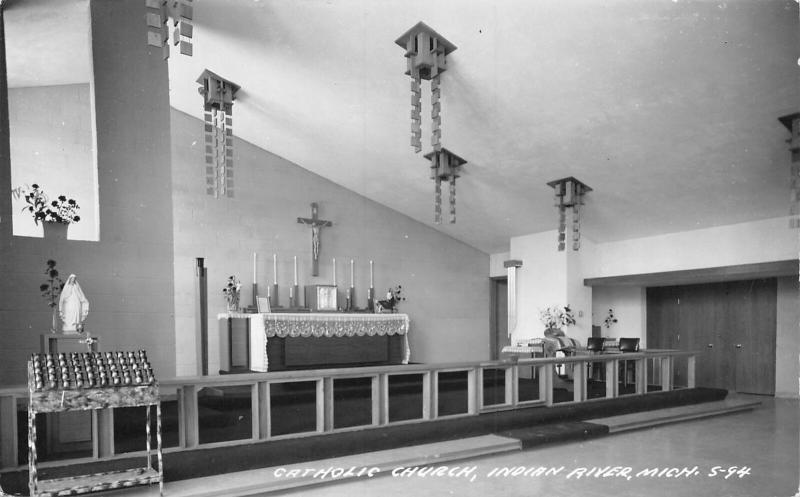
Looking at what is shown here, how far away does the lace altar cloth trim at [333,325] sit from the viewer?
884 centimetres

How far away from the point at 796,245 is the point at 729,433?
3048mm

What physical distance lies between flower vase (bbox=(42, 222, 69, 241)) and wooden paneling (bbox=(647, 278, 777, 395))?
8.96 metres

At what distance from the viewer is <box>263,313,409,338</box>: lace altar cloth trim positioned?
8844 millimetres

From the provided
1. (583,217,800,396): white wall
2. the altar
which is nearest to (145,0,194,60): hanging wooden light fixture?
the altar

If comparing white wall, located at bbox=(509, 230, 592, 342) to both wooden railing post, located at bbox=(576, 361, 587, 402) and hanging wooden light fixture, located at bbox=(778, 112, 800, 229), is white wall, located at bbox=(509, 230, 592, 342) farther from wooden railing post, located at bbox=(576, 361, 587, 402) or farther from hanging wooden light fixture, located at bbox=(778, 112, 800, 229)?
hanging wooden light fixture, located at bbox=(778, 112, 800, 229)

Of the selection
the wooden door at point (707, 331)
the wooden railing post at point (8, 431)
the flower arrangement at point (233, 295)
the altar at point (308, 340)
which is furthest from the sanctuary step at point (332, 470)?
the wooden door at point (707, 331)

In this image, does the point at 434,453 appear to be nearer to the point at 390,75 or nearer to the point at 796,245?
the point at 390,75

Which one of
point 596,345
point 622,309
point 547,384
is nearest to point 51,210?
point 547,384

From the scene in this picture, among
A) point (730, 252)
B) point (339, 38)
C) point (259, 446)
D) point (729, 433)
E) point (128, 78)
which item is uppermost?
point (339, 38)

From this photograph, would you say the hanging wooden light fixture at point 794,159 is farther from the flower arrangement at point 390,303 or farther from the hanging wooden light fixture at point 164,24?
the flower arrangement at point 390,303

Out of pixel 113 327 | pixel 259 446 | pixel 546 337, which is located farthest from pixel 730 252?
pixel 113 327

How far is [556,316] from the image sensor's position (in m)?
10.7

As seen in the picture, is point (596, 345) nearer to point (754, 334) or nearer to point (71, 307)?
point (754, 334)

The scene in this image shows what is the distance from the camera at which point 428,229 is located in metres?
12.2
